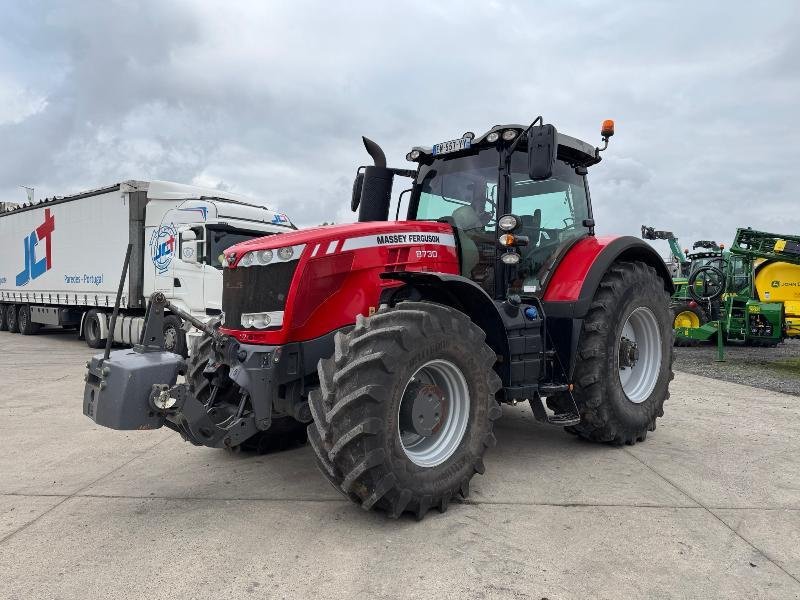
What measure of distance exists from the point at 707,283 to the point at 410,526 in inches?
517

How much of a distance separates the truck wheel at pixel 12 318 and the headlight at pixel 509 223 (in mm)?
17789

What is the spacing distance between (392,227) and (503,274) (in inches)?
37.4

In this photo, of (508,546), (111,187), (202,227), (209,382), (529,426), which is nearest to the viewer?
(508,546)

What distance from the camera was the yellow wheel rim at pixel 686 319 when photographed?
43.8ft

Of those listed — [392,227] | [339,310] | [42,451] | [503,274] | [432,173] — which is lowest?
[42,451]

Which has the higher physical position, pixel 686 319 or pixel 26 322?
pixel 686 319

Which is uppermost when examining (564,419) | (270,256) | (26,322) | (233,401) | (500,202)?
(500,202)

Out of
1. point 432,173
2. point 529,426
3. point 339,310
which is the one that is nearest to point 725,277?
point 529,426

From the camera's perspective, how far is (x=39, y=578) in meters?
2.65

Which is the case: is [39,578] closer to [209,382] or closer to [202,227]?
[209,382]

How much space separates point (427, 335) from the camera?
3244 millimetres

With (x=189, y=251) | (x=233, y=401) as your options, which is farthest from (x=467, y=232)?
(x=189, y=251)

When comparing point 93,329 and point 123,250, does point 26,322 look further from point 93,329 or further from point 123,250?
point 123,250

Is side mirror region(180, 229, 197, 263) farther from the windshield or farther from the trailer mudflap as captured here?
the trailer mudflap
